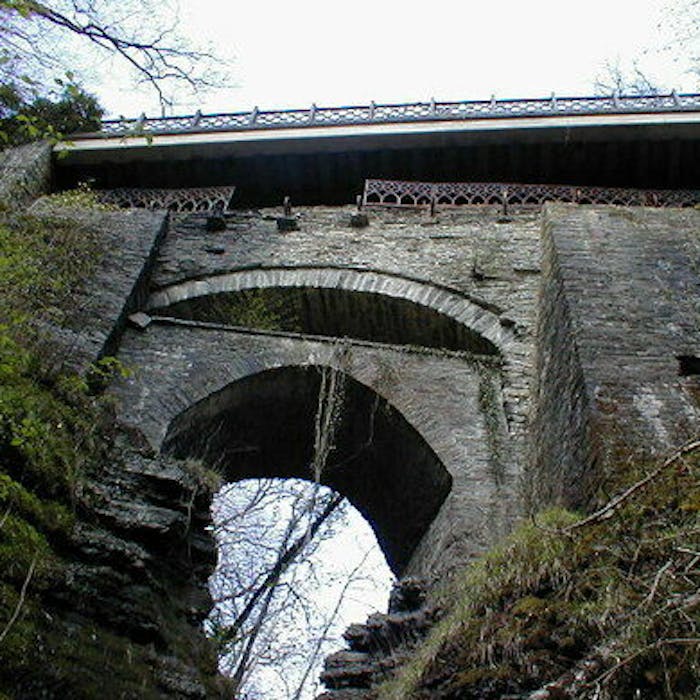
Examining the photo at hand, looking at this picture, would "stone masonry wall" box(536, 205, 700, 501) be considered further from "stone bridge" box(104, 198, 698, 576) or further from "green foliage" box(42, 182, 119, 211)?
"green foliage" box(42, 182, 119, 211)

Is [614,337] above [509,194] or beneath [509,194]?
beneath

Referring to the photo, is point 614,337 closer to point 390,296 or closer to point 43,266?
point 390,296

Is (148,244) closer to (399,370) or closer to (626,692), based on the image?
(399,370)

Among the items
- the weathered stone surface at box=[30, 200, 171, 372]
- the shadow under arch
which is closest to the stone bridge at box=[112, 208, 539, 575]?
the shadow under arch

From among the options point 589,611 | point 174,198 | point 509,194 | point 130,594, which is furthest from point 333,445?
point 174,198

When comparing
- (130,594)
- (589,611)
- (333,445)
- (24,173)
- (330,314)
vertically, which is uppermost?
(24,173)

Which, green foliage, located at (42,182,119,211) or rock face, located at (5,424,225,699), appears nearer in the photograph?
rock face, located at (5,424,225,699)

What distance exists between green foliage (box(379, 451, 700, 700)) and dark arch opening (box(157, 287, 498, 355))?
16.0 feet

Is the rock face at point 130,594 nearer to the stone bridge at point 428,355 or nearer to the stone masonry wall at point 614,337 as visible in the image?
the stone bridge at point 428,355

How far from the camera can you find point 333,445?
802cm

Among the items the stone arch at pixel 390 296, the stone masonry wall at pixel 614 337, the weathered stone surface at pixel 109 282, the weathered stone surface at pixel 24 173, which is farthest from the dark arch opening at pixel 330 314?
the weathered stone surface at pixel 24 173

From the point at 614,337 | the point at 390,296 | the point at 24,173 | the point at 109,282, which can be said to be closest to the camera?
the point at 614,337

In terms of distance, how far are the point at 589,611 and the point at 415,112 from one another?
33.3 feet

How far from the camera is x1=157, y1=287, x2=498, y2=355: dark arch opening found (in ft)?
29.9
